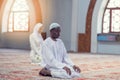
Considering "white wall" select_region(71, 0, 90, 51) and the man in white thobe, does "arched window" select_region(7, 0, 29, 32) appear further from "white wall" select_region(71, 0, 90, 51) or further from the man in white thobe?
the man in white thobe

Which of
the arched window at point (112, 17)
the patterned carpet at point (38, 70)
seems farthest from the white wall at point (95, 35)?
the patterned carpet at point (38, 70)

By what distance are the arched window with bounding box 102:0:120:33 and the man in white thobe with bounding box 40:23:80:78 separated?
26.9 feet

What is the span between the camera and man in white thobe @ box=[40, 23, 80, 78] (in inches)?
165

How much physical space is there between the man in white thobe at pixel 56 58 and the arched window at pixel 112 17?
8213 mm

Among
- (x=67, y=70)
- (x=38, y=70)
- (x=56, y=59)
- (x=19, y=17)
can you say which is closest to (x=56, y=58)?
(x=56, y=59)

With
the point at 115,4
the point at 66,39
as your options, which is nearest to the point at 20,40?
the point at 66,39

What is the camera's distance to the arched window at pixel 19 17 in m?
14.7

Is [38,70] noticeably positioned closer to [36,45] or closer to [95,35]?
[36,45]

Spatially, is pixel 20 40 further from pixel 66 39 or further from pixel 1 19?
pixel 66 39

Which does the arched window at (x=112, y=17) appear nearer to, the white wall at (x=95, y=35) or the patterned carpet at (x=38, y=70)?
the white wall at (x=95, y=35)

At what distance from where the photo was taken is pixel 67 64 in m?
4.40

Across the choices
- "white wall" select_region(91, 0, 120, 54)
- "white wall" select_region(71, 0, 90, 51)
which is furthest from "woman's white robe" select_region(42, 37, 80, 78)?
"white wall" select_region(71, 0, 90, 51)

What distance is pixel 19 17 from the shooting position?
15.0 meters

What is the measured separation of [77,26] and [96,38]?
3.16 feet
